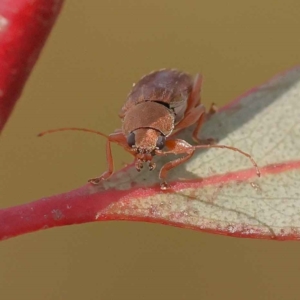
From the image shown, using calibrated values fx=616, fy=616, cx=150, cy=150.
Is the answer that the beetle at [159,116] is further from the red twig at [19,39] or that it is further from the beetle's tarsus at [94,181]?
the red twig at [19,39]

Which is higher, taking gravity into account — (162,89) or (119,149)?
(119,149)

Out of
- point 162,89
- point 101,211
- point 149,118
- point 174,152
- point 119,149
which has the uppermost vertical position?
point 119,149

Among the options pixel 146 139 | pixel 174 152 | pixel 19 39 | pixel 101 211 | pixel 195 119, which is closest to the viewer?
pixel 19 39

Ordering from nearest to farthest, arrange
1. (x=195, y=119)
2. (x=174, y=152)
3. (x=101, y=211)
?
(x=101, y=211) → (x=174, y=152) → (x=195, y=119)

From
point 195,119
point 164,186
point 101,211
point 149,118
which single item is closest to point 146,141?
point 149,118

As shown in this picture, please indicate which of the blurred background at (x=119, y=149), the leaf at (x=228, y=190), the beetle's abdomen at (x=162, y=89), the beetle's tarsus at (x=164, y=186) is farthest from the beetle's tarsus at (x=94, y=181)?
the blurred background at (x=119, y=149)

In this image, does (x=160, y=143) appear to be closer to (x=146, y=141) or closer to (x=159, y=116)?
(x=146, y=141)

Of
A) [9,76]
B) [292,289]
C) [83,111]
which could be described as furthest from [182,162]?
[83,111]

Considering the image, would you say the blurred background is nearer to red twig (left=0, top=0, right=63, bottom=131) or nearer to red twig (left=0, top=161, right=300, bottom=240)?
red twig (left=0, top=161, right=300, bottom=240)

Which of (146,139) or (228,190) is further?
(146,139)
